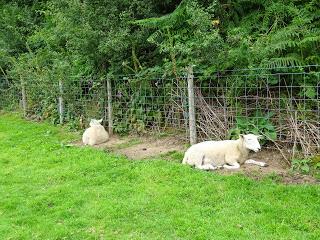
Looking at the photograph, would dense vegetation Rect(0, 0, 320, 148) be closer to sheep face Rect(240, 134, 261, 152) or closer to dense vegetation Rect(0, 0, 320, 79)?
dense vegetation Rect(0, 0, 320, 79)

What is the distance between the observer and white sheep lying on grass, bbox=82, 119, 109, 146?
8703mm

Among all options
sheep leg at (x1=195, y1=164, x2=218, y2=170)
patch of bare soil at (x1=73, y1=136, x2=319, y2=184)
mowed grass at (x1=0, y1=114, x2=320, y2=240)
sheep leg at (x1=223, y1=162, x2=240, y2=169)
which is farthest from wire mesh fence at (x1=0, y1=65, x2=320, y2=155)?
mowed grass at (x1=0, y1=114, x2=320, y2=240)

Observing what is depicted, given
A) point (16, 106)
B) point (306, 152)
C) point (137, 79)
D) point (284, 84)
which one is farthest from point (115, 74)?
point (16, 106)

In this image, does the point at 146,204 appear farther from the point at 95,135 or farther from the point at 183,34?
the point at 183,34

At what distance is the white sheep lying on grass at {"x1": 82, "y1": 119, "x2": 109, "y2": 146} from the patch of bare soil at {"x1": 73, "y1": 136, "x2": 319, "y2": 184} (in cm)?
12

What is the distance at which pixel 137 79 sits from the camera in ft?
28.6

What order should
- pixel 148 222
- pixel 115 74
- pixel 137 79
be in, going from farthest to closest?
pixel 115 74 → pixel 137 79 → pixel 148 222

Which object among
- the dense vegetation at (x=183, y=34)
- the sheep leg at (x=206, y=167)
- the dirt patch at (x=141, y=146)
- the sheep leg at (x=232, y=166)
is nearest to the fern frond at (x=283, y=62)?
the dense vegetation at (x=183, y=34)

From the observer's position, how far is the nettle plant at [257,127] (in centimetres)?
679

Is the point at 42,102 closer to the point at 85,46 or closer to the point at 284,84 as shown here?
the point at 85,46

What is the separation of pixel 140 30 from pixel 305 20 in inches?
131

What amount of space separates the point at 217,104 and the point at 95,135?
2547mm

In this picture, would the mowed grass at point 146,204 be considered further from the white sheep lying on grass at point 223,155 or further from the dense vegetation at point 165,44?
the dense vegetation at point 165,44

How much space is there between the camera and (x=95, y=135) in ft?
28.7
